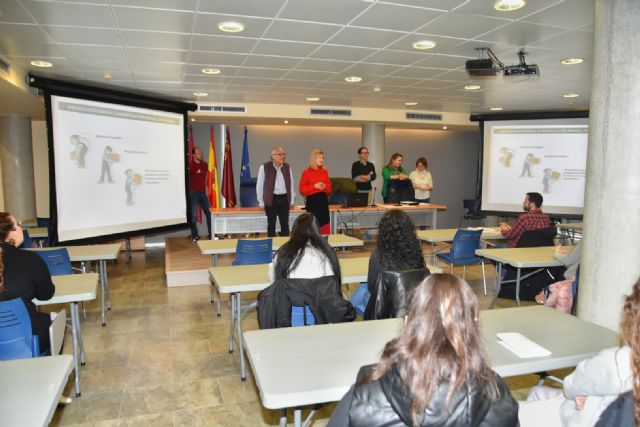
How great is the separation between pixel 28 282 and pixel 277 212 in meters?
4.54

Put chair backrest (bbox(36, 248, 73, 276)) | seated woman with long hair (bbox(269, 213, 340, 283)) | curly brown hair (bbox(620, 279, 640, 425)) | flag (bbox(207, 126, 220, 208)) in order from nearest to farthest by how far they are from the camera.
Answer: curly brown hair (bbox(620, 279, 640, 425)) < seated woman with long hair (bbox(269, 213, 340, 283)) < chair backrest (bbox(36, 248, 73, 276)) < flag (bbox(207, 126, 220, 208))

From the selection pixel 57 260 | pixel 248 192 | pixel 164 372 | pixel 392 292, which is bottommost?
pixel 164 372

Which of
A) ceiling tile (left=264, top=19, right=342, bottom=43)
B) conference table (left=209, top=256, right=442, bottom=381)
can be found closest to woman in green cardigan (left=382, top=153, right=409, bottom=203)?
ceiling tile (left=264, top=19, right=342, bottom=43)

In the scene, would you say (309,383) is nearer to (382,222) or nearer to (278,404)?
(278,404)

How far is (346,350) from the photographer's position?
196 cm

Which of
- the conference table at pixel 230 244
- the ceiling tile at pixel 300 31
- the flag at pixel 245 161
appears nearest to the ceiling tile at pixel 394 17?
the ceiling tile at pixel 300 31

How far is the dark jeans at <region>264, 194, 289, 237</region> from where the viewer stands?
7001mm

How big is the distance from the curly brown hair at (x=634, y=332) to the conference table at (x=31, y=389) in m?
1.86

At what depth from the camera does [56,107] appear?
5.87 metres

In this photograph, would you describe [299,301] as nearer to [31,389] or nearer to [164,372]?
[31,389]

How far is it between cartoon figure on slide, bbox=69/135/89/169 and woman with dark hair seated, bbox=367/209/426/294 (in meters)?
4.96

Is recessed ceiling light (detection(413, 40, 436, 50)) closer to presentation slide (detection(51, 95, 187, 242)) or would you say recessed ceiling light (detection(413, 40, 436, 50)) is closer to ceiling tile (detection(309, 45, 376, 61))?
ceiling tile (detection(309, 45, 376, 61))

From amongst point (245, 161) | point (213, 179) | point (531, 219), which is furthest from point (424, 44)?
point (245, 161)

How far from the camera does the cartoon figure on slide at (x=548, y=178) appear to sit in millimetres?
8023
